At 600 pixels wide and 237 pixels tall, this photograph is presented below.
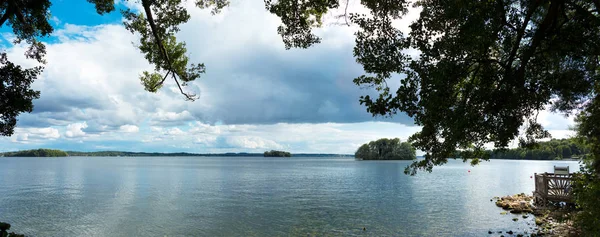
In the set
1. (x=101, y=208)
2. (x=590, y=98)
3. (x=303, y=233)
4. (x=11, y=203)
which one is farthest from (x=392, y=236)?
(x=11, y=203)

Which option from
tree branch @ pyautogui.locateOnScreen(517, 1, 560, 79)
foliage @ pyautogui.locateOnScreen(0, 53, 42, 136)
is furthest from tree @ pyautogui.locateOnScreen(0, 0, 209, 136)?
tree branch @ pyautogui.locateOnScreen(517, 1, 560, 79)

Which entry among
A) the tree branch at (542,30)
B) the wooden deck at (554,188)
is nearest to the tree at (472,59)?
the tree branch at (542,30)

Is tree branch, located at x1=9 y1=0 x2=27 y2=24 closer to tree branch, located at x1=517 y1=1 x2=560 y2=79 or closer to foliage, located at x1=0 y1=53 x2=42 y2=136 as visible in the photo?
foliage, located at x1=0 y1=53 x2=42 y2=136

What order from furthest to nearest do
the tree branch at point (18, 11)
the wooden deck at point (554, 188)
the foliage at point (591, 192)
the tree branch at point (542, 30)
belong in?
the wooden deck at point (554, 188)
the tree branch at point (18, 11)
the tree branch at point (542, 30)
the foliage at point (591, 192)

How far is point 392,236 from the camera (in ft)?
73.4

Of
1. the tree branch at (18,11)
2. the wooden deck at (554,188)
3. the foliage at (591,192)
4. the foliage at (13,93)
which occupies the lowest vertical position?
the wooden deck at (554,188)

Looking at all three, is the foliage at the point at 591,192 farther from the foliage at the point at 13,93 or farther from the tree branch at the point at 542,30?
the foliage at the point at 13,93

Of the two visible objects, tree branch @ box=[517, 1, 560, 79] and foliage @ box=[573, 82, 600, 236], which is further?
tree branch @ box=[517, 1, 560, 79]

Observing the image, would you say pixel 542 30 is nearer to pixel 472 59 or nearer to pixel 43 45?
pixel 472 59

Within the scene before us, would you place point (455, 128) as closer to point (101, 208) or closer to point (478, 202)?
point (478, 202)

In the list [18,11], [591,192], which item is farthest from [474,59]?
[18,11]

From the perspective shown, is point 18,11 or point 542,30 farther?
point 18,11

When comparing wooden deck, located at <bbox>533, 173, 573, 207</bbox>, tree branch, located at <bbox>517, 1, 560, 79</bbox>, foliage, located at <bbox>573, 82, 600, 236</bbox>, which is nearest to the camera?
foliage, located at <bbox>573, 82, 600, 236</bbox>

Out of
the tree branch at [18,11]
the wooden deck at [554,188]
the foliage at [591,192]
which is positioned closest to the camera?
the foliage at [591,192]
